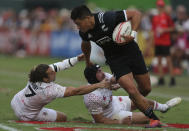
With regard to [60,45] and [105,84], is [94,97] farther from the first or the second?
[60,45]

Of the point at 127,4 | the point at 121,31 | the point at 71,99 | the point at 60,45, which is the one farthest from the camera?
the point at 60,45

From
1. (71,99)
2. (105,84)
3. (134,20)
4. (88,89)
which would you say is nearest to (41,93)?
(88,89)

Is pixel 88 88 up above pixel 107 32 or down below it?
below

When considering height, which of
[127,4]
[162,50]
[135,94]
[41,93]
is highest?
[127,4]

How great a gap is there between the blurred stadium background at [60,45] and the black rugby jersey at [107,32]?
25.2 inches

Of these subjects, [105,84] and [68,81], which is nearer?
[105,84]

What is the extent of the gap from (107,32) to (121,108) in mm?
1441

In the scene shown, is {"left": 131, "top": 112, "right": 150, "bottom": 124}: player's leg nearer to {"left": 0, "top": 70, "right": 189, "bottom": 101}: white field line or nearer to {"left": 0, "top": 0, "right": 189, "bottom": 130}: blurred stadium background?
{"left": 0, "top": 0, "right": 189, "bottom": 130}: blurred stadium background

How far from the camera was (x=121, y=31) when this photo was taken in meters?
8.57

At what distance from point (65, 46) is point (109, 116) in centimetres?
1661

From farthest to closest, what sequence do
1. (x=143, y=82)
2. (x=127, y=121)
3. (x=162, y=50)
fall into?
(x=162, y=50) < (x=143, y=82) < (x=127, y=121)

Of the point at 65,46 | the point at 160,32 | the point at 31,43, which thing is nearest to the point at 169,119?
the point at 160,32

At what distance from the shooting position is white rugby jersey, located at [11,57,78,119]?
8.70 m

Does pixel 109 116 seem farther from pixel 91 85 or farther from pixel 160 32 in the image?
pixel 160 32
